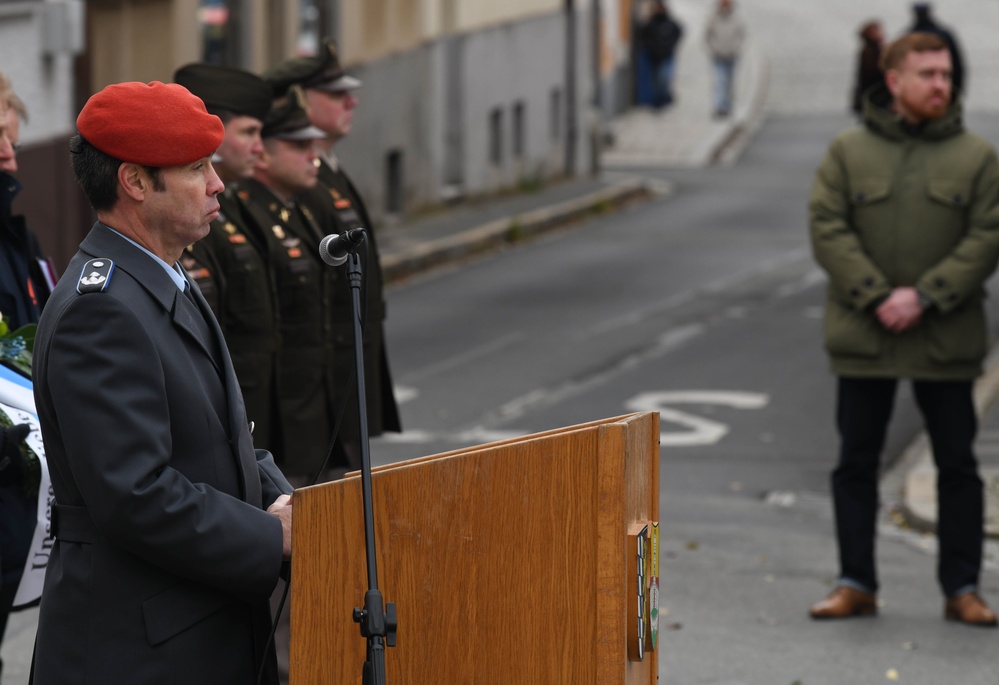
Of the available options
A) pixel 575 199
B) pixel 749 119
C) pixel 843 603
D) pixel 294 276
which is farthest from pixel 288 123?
pixel 749 119

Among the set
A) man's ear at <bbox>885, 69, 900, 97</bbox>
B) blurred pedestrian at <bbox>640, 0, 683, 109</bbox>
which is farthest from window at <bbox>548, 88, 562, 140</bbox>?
man's ear at <bbox>885, 69, 900, 97</bbox>

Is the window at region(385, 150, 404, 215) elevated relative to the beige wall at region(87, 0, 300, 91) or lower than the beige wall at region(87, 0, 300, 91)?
lower

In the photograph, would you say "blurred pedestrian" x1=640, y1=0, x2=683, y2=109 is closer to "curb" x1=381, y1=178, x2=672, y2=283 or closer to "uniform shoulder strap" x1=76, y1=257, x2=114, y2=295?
"curb" x1=381, y1=178, x2=672, y2=283

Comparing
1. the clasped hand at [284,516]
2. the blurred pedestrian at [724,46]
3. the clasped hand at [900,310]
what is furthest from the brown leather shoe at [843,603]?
the blurred pedestrian at [724,46]

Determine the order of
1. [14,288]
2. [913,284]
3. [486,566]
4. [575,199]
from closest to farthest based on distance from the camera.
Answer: [486,566] → [14,288] → [913,284] → [575,199]

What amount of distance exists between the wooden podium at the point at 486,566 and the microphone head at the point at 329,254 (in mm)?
402

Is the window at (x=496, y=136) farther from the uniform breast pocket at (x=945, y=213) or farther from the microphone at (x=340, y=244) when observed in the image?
the microphone at (x=340, y=244)

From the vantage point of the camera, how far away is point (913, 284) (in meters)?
6.46

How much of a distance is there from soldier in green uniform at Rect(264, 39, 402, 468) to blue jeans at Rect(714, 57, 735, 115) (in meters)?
26.4

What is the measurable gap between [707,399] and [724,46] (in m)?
21.6

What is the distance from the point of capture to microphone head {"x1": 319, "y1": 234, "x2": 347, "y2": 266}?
316cm

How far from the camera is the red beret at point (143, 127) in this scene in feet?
10.2

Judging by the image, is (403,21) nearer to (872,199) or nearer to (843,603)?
(872,199)

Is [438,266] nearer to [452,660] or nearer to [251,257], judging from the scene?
[251,257]
